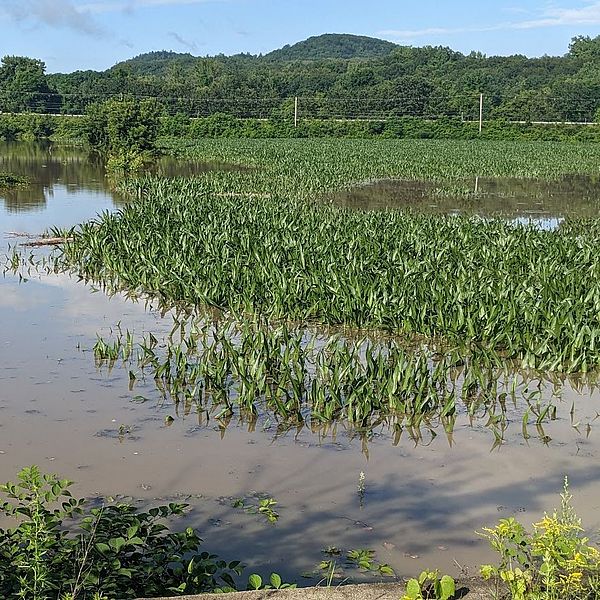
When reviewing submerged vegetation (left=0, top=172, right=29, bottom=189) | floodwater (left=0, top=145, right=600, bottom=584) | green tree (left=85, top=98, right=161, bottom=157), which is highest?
green tree (left=85, top=98, right=161, bottom=157)

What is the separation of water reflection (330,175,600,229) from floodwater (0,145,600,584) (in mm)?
12240

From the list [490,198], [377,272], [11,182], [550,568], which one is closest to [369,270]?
[377,272]

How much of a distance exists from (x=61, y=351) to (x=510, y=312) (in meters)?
4.53

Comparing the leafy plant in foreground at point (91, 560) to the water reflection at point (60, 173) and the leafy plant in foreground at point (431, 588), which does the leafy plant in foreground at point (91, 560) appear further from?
the water reflection at point (60, 173)

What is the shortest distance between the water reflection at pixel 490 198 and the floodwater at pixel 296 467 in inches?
482

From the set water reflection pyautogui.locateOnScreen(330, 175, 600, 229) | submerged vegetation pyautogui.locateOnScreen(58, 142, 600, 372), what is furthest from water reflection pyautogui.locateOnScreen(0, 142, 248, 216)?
water reflection pyautogui.locateOnScreen(330, 175, 600, 229)

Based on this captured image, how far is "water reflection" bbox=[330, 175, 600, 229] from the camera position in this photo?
20781 millimetres

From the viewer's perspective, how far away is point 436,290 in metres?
9.50

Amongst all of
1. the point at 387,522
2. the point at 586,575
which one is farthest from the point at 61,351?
the point at 586,575

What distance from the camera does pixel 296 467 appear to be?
19.9 feet

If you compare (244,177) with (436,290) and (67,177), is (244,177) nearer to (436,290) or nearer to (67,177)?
(67,177)

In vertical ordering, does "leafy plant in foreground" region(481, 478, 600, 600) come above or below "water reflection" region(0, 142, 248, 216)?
below

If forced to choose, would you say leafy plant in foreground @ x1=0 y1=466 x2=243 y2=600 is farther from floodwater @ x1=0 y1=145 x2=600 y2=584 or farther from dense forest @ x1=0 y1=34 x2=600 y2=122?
dense forest @ x1=0 y1=34 x2=600 y2=122

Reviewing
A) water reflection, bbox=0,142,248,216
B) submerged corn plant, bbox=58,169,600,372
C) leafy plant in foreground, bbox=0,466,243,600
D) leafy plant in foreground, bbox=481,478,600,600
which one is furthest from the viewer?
water reflection, bbox=0,142,248,216
